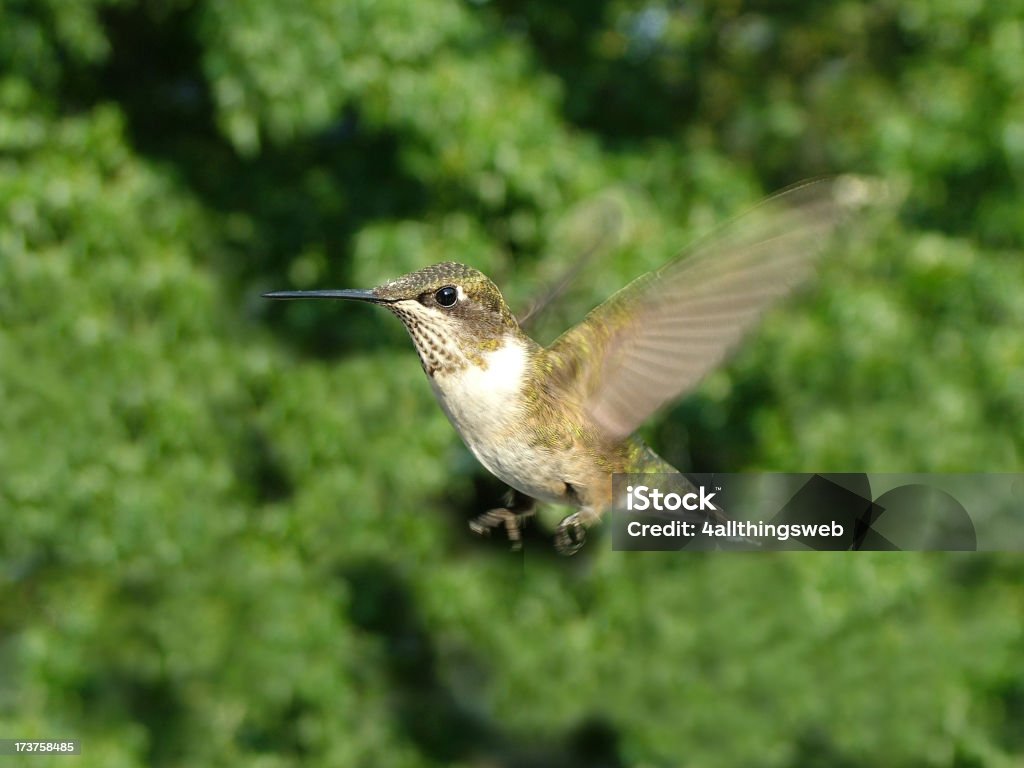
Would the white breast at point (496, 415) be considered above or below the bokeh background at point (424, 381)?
below

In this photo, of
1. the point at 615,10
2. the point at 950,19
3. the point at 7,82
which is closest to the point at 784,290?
the point at 950,19

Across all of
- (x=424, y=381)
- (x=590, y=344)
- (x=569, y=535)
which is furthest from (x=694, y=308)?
(x=424, y=381)

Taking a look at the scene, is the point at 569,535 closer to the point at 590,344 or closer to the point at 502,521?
the point at 502,521

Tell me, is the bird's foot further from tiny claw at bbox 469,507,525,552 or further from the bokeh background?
the bokeh background

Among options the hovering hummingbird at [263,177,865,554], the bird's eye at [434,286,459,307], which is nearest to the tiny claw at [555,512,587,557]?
the hovering hummingbird at [263,177,865,554]

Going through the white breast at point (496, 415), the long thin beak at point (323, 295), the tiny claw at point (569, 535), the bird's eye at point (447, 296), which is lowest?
the tiny claw at point (569, 535)

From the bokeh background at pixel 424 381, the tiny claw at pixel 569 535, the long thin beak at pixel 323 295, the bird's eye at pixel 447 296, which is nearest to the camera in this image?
the long thin beak at pixel 323 295

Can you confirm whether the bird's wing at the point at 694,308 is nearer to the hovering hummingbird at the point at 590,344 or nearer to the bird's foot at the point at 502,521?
the hovering hummingbird at the point at 590,344

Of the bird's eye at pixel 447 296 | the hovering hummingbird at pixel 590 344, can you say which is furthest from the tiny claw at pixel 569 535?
the bird's eye at pixel 447 296
